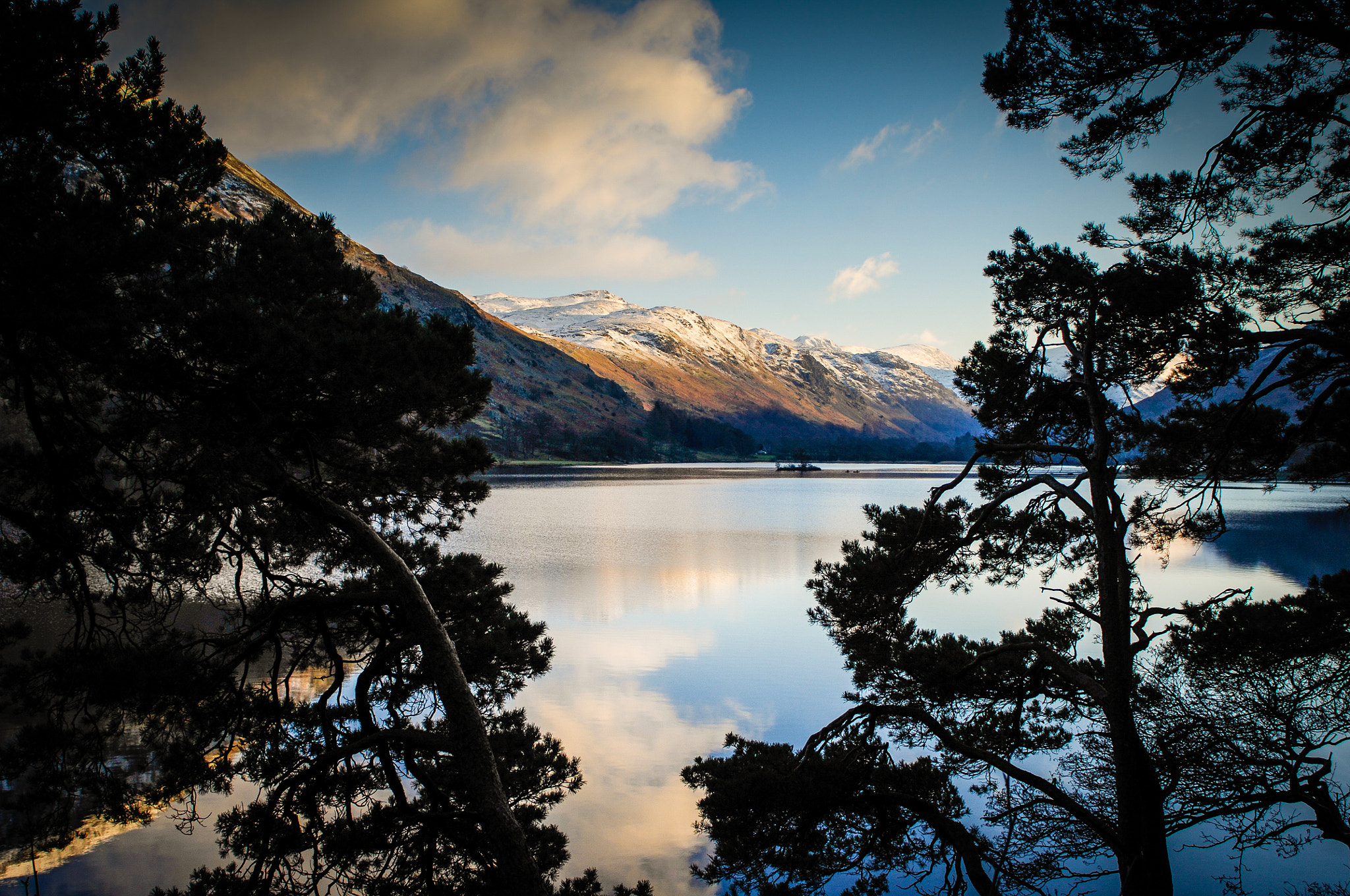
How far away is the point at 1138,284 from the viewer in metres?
5.68

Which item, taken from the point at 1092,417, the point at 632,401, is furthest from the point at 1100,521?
the point at 632,401

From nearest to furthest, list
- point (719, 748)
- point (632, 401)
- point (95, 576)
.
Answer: point (719, 748) → point (95, 576) → point (632, 401)

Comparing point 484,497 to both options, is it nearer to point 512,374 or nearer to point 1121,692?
point 1121,692

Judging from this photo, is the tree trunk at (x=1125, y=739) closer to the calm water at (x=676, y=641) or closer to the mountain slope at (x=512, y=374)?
the calm water at (x=676, y=641)

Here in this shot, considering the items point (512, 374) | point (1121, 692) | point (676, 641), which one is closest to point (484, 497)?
point (1121, 692)

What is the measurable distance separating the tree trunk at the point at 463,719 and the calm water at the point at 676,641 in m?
3.78

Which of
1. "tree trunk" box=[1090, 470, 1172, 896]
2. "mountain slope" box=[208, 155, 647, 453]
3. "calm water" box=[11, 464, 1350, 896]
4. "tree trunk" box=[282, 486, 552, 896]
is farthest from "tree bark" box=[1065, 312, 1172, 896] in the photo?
"mountain slope" box=[208, 155, 647, 453]

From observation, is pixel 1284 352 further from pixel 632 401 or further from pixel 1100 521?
pixel 632 401

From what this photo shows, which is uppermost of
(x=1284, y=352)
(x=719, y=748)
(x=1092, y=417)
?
(x=1284, y=352)

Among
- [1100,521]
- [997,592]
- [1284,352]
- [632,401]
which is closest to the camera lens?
[1284,352]

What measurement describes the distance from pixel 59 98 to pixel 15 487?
308cm

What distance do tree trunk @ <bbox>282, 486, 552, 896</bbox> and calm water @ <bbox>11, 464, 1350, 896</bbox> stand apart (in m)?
3.78

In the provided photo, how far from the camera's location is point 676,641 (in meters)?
20.4

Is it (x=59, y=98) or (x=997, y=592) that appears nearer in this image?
(x=59, y=98)
